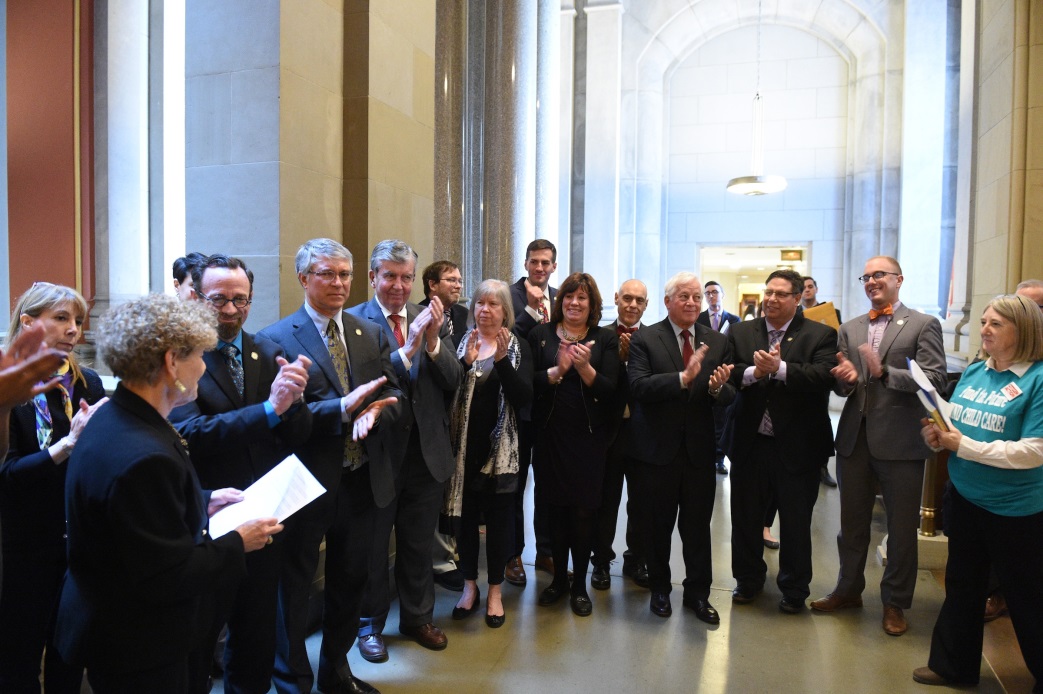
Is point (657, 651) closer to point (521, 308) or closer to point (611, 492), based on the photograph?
point (611, 492)

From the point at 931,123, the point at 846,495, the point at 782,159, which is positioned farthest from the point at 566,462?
the point at 782,159

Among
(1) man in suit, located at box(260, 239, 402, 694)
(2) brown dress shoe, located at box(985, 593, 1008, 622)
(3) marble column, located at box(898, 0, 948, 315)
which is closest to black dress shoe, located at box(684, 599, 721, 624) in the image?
(2) brown dress shoe, located at box(985, 593, 1008, 622)

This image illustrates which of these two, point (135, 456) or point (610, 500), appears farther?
point (610, 500)

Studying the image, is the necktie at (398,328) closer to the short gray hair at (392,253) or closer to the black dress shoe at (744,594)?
the short gray hair at (392,253)

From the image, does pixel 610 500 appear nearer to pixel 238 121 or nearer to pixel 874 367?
pixel 874 367

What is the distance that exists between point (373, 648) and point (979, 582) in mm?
2623

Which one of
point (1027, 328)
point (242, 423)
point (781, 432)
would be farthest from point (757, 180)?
point (242, 423)

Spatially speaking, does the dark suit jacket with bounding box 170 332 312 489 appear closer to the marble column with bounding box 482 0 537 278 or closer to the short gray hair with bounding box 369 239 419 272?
the short gray hair with bounding box 369 239 419 272

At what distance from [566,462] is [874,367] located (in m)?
1.63

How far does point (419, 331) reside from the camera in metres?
3.01

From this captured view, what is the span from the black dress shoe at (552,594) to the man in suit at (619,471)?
295 millimetres

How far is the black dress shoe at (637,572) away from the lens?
4156mm

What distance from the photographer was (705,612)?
369 centimetres

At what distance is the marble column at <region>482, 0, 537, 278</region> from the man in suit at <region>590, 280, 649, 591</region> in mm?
2543
